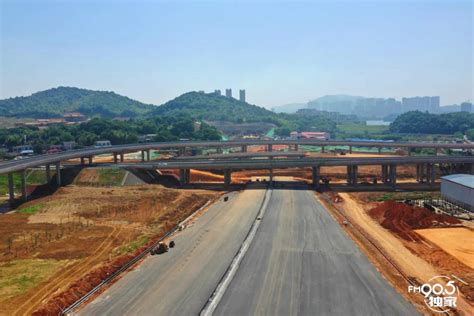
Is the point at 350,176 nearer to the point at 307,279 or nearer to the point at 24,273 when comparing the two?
the point at 307,279

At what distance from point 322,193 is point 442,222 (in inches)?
1194

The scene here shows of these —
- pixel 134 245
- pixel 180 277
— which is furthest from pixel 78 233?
pixel 180 277

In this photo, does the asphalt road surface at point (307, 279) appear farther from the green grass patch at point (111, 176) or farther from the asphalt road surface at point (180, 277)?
the green grass patch at point (111, 176)

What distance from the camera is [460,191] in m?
65.0

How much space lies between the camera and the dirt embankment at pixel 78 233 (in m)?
34.1

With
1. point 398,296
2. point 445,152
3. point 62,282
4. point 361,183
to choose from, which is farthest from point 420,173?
point 62,282

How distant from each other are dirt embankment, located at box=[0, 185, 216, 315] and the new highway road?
4369 mm

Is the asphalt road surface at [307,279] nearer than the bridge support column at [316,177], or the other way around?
the asphalt road surface at [307,279]

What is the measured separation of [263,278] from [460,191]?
45.2 m

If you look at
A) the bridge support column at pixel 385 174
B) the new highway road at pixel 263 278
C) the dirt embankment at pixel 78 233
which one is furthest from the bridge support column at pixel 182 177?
the bridge support column at pixel 385 174

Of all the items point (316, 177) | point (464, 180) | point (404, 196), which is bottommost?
point (404, 196)

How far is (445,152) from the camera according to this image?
510 ft

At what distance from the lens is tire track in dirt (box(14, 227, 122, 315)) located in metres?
30.9

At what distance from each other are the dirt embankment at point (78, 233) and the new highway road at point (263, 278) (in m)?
4.37
